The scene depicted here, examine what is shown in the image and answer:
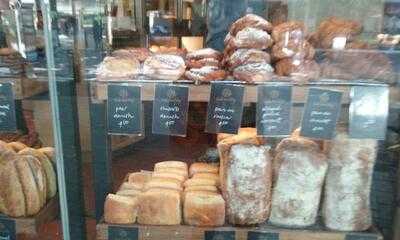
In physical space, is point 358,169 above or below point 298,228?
above

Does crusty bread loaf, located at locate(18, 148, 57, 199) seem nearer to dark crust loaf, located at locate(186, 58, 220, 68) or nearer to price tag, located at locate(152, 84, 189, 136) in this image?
price tag, located at locate(152, 84, 189, 136)

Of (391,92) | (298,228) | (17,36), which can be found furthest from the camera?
(17,36)

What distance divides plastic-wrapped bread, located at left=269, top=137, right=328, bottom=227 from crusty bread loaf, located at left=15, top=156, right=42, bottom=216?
0.68 m

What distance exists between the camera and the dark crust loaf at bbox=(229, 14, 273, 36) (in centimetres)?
115

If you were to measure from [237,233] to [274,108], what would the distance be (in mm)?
366

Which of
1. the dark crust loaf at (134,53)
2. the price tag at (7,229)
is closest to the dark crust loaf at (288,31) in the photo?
the dark crust loaf at (134,53)

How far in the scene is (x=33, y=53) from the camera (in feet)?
3.92

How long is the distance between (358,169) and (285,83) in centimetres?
31

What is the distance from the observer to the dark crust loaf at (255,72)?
3.46ft

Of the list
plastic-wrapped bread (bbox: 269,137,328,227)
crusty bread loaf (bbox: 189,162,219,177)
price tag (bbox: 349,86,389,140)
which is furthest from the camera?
crusty bread loaf (bbox: 189,162,219,177)

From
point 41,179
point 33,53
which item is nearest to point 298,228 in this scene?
point 41,179

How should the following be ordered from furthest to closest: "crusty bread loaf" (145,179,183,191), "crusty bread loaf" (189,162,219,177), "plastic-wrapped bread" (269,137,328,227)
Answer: "crusty bread loaf" (189,162,219,177) → "crusty bread loaf" (145,179,183,191) → "plastic-wrapped bread" (269,137,328,227)

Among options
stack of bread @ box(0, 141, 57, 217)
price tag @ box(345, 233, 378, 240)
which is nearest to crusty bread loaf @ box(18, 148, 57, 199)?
stack of bread @ box(0, 141, 57, 217)

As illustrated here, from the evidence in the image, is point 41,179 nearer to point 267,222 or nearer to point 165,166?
point 165,166
